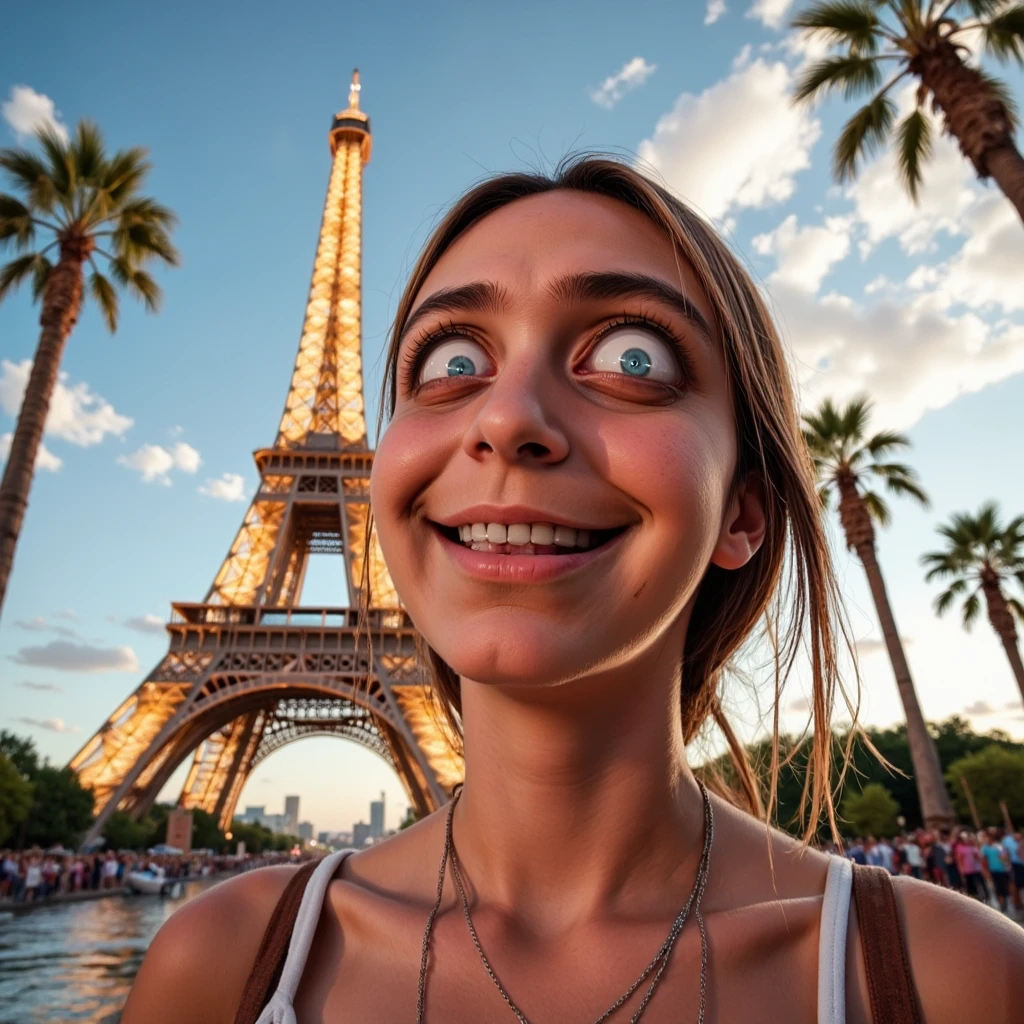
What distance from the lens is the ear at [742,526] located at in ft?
4.87

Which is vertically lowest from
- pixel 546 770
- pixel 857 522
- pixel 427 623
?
pixel 546 770

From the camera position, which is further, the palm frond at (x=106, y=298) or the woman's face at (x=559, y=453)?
the palm frond at (x=106, y=298)

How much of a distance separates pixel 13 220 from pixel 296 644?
1758 cm

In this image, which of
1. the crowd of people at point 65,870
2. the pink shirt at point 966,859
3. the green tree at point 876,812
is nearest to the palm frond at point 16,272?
the crowd of people at point 65,870

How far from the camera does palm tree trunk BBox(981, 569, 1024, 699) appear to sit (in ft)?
71.0

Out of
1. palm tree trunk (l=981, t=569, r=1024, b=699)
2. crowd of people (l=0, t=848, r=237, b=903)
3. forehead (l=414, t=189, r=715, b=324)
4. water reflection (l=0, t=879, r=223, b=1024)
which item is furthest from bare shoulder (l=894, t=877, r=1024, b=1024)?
palm tree trunk (l=981, t=569, r=1024, b=699)

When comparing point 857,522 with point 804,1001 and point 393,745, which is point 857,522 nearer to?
point 804,1001

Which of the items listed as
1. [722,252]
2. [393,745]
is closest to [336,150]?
[393,745]

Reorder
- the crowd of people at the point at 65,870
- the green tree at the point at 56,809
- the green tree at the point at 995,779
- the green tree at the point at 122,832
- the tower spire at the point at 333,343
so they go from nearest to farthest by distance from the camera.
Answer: the crowd of people at the point at 65,870 < the green tree at the point at 56,809 < the green tree at the point at 122,832 < the tower spire at the point at 333,343 < the green tree at the point at 995,779

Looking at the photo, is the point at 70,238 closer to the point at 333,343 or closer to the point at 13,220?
the point at 13,220

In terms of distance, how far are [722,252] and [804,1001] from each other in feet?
4.48

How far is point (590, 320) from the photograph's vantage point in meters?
1.41

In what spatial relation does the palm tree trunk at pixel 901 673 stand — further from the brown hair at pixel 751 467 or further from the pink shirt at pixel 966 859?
the brown hair at pixel 751 467

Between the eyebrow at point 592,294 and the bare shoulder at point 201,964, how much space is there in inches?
46.3
